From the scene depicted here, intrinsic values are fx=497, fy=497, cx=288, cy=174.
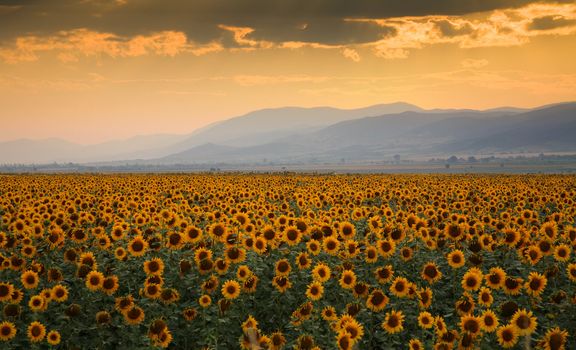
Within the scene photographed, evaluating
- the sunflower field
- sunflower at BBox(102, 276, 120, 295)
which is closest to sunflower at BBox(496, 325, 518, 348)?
the sunflower field

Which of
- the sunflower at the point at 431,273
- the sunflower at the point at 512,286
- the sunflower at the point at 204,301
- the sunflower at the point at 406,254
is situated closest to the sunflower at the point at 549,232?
the sunflower at the point at 512,286

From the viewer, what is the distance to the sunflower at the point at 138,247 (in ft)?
33.3

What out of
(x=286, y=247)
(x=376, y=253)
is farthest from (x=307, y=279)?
(x=376, y=253)

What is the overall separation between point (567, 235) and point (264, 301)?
737 centimetres

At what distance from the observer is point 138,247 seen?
10.3 metres

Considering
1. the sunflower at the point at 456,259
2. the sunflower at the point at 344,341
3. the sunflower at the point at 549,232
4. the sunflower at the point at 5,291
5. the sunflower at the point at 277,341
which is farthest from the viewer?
the sunflower at the point at 549,232

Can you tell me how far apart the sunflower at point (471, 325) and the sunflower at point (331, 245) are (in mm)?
3773

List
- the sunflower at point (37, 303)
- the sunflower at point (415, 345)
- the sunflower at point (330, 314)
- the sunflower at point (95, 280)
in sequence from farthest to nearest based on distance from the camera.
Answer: the sunflower at point (95, 280)
the sunflower at point (37, 303)
the sunflower at point (330, 314)
the sunflower at point (415, 345)

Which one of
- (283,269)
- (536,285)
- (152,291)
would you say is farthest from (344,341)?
(536,285)

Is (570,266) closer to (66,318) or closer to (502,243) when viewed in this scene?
(502,243)

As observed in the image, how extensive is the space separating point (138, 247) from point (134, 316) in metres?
2.65

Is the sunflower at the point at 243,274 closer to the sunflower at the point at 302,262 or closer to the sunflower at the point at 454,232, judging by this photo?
the sunflower at the point at 302,262

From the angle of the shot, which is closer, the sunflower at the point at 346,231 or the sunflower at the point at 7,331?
the sunflower at the point at 7,331

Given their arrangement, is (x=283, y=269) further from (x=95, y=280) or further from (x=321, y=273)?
(x=95, y=280)
